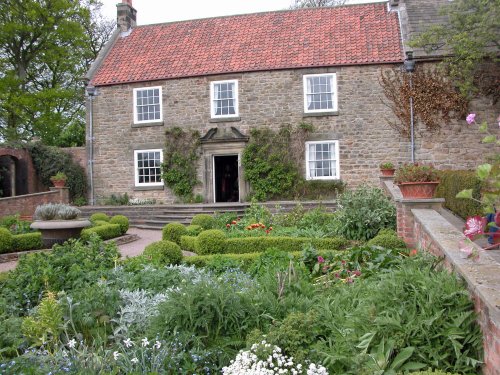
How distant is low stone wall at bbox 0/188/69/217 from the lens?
54.0ft

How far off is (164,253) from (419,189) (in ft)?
13.9

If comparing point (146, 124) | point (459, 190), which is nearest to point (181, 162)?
point (146, 124)

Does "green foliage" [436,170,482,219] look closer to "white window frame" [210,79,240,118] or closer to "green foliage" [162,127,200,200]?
"white window frame" [210,79,240,118]

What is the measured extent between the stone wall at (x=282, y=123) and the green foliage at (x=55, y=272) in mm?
12281

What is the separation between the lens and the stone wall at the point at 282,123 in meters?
16.7

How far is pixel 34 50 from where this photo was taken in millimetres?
26812

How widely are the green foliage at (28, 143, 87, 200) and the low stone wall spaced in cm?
64

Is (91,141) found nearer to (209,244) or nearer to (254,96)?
(254,96)

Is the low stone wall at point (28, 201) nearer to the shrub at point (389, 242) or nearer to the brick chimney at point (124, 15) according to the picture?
the brick chimney at point (124, 15)

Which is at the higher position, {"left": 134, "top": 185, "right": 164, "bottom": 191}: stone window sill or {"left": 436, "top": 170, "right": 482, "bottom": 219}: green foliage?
{"left": 134, "top": 185, "right": 164, "bottom": 191}: stone window sill

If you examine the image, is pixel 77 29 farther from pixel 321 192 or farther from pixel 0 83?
pixel 321 192

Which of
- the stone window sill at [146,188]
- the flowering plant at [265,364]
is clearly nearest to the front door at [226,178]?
the stone window sill at [146,188]

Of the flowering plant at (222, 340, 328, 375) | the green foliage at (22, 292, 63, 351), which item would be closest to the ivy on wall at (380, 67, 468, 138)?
the flowering plant at (222, 340, 328, 375)

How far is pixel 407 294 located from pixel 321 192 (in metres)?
13.8
